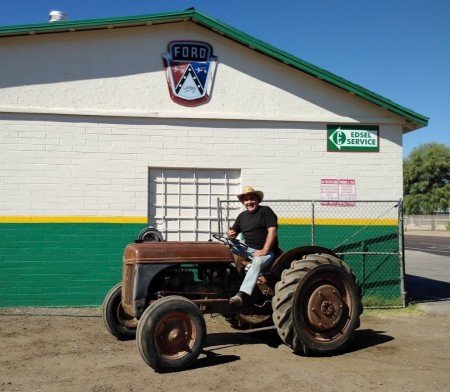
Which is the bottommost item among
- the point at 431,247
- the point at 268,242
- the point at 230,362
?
the point at 230,362

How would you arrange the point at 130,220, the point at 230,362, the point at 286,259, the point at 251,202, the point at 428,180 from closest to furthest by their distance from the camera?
the point at 230,362, the point at 286,259, the point at 251,202, the point at 130,220, the point at 428,180

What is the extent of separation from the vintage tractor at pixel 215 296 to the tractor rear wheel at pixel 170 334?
0.03ft

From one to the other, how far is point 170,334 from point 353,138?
6.21 metres

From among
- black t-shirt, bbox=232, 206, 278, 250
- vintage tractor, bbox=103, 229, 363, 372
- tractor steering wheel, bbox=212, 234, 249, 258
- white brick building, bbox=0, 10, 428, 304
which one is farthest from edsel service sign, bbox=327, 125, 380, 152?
tractor steering wheel, bbox=212, 234, 249, 258

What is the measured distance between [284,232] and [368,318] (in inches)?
88.2

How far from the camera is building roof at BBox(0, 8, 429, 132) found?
9.45 metres

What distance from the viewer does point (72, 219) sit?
31.6 ft

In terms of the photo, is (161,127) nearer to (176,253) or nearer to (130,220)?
(130,220)

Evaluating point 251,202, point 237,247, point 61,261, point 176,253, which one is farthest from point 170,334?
point 61,261

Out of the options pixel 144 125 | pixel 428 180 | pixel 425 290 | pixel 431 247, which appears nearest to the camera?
pixel 144 125

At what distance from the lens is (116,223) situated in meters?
9.72

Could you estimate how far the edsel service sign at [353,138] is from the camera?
34.2ft

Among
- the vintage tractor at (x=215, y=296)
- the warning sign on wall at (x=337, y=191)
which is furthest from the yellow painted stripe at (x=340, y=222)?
the vintage tractor at (x=215, y=296)

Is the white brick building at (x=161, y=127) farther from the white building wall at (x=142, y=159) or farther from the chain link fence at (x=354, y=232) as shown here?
the chain link fence at (x=354, y=232)
